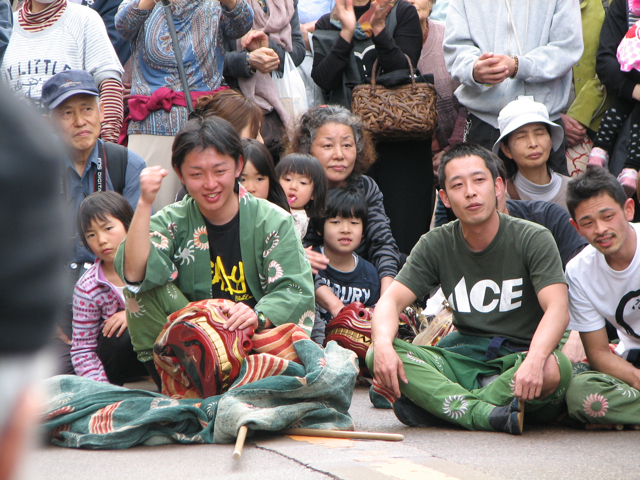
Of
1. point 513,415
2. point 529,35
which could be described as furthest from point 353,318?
point 529,35

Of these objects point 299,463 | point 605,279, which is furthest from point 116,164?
point 605,279

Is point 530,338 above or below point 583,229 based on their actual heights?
below

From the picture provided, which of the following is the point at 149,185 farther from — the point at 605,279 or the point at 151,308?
the point at 605,279

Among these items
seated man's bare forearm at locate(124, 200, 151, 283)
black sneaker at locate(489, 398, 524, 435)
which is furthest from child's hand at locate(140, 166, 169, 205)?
black sneaker at locate(489, 398, 524, 435)

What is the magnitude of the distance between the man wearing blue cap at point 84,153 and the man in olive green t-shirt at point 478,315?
1803 mm

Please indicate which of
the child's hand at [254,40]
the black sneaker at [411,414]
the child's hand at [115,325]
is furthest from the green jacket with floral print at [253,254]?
the child's hand at [254,40]

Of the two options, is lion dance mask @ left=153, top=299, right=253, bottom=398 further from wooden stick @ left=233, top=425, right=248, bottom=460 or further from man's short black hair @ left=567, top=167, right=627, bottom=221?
man's short black hair @ left=567, top=167, right=627, bottom=221

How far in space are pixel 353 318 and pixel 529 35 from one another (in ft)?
7.42

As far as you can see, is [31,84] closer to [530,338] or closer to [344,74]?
[344,74]

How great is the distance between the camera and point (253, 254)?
320 cm

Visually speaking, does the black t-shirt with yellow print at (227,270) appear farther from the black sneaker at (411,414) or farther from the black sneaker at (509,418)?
the black sneaker at (509,418)

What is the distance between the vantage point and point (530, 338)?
3.14 meters

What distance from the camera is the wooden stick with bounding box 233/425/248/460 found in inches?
88.5

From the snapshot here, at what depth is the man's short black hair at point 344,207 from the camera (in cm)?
457
